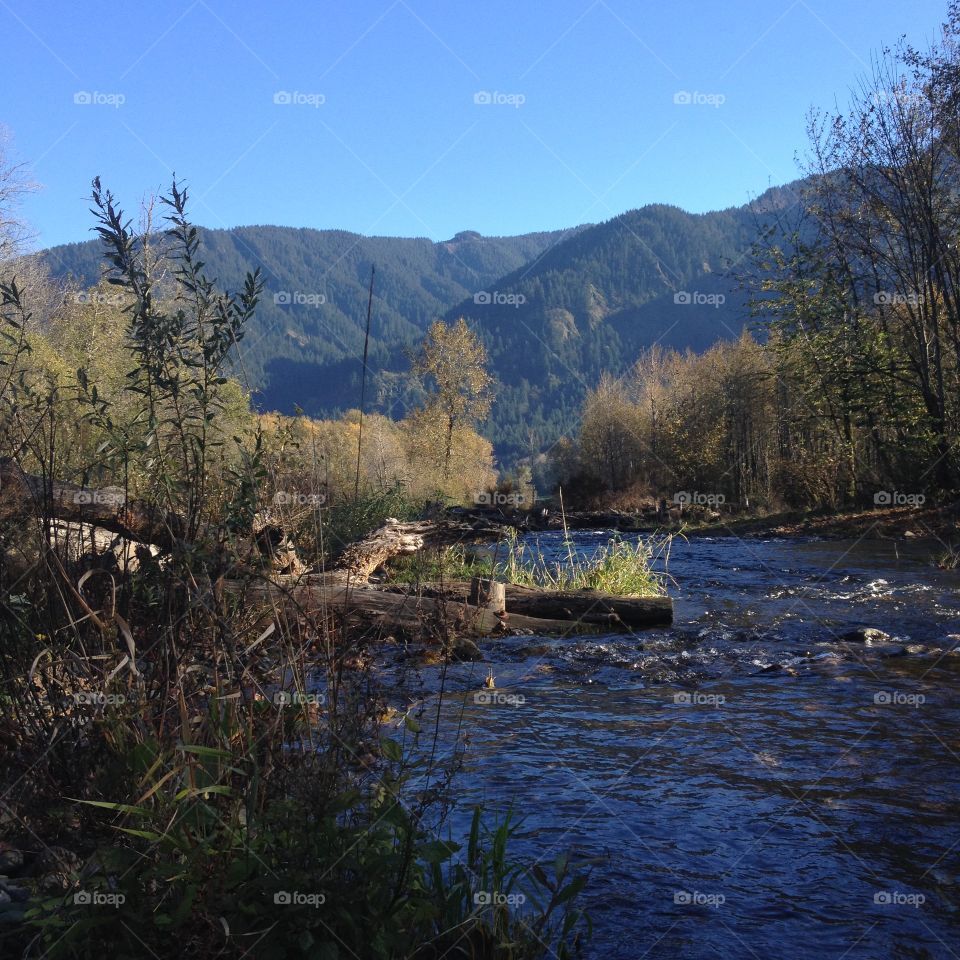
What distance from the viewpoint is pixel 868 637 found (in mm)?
9797

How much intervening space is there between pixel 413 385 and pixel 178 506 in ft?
139

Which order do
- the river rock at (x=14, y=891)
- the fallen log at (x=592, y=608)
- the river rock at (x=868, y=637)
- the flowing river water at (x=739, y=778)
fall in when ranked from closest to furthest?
the river rock at (x=14, y=891), the flowing river water at (x=739, y=778), the river rock at (x=868, y=637), the fallen log at (x=592, y=608)

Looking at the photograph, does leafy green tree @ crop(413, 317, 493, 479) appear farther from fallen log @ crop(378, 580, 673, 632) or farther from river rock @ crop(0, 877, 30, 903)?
river rock @ crop(0, 877, 30, 903)

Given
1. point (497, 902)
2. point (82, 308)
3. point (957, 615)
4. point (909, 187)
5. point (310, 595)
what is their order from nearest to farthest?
point (497, 902) < point (310, 595) < point (957, 615) < point (909, 187) < point (82, 308)

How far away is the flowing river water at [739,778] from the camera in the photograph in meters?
3.92

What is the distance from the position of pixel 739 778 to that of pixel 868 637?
498cm

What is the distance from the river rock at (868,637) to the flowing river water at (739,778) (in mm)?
144

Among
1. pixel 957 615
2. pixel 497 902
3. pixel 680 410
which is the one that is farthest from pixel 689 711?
pixel 680 410

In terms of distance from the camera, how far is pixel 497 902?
313 centimetres

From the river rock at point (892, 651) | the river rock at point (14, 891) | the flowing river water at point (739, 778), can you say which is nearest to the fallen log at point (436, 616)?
the flowing river water at point (739, 778)

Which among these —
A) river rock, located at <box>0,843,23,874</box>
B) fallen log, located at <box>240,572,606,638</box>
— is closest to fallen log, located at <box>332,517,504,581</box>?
fallen log, located at <box>240,572,606,638</box>

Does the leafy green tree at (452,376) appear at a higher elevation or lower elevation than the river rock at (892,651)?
higher

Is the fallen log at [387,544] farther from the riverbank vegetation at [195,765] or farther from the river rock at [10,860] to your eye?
the river rock at [10,860]

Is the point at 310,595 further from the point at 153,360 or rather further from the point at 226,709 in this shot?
the point at 153,360
